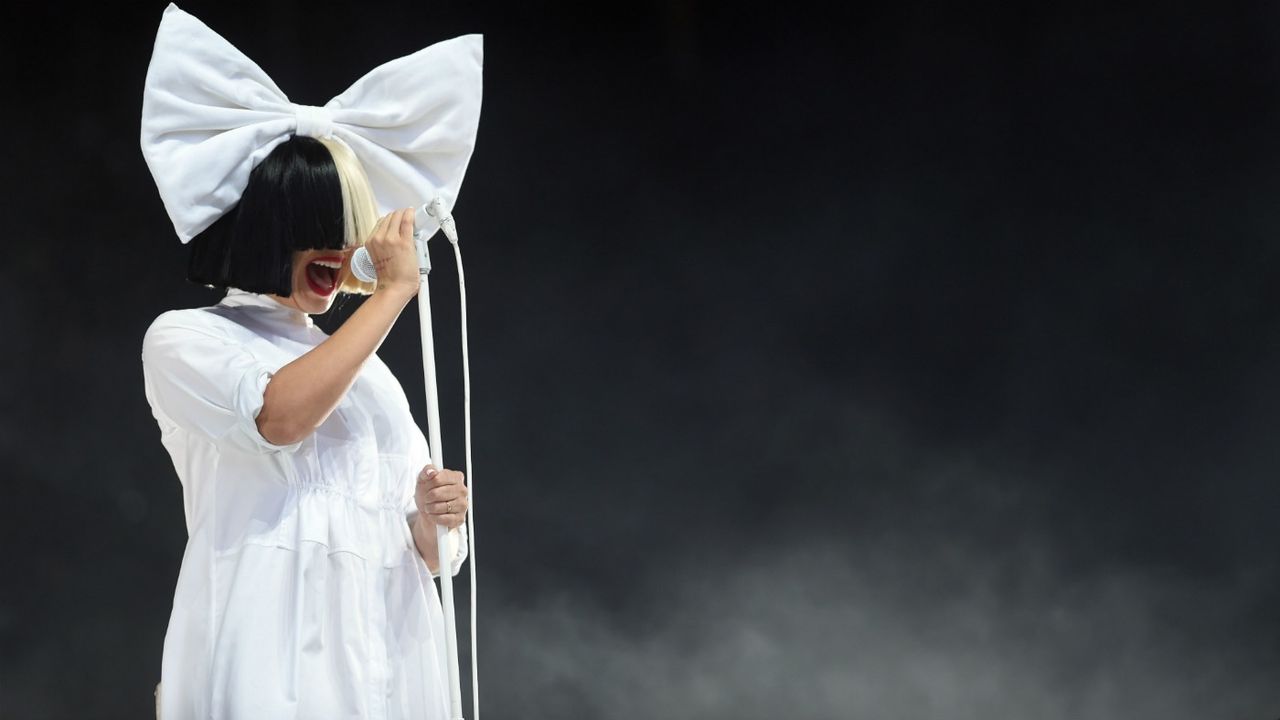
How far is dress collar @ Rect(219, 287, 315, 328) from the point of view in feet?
4.07

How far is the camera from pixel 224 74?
1225 millimetres

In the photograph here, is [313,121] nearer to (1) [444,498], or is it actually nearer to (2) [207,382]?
(2) [207,382]

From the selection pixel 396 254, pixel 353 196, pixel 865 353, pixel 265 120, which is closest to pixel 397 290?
pixel 396 254

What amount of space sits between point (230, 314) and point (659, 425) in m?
1.36

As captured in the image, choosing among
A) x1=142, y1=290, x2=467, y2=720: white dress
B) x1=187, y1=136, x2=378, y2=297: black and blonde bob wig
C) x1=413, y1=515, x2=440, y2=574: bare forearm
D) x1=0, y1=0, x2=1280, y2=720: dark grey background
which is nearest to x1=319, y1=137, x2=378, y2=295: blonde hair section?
x1=187, y1=136, x2=378, y2=297: black and blonde bob wig

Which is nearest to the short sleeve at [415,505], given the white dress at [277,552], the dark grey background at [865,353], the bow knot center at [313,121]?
the white dress at [277,552]

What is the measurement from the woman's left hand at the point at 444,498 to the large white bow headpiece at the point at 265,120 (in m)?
0.27

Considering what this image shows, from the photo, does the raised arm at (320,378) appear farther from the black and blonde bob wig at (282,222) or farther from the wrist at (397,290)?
the black and blonde bob wig at (282,222)

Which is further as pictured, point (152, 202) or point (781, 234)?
point (781, 234)

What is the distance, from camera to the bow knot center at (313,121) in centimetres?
126

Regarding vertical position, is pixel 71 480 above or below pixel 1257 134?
below

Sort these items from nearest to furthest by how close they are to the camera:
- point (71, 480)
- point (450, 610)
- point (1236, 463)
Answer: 1. point (450, 610)
2. point (71, 480)
3. point (1236, 463)

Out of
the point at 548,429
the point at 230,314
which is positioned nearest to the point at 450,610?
the point at 230,314

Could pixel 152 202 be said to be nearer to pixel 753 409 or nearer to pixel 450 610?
pixel 753 409
